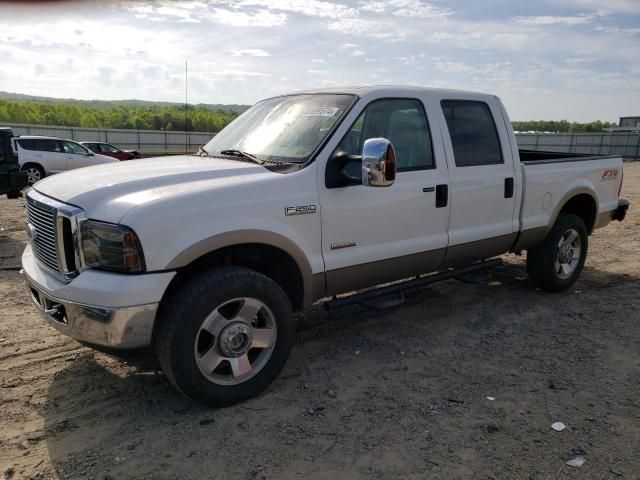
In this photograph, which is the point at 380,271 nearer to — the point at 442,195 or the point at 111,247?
the point at 442,195

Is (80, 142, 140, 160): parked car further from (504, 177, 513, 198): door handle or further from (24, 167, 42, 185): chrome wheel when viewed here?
(504, 177, 513, 198): door handle

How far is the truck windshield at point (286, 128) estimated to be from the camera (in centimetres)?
393

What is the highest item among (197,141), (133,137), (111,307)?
(111,307)

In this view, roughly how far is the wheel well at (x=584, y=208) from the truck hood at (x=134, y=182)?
3.98 m

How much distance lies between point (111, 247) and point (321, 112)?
189 centimetres

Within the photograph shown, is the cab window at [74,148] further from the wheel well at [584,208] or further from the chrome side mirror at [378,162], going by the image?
the chrome side mirror at [378,162]

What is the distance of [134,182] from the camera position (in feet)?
11.0

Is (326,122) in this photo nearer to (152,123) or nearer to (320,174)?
(320,174)

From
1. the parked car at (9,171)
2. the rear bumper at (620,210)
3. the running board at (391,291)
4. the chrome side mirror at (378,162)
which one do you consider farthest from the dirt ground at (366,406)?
the parked car at (9,171)

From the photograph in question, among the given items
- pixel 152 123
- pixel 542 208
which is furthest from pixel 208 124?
pixel 542 208

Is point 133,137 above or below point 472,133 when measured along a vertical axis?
below

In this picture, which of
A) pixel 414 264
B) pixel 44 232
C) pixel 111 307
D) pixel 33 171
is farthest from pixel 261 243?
pixel 33 171

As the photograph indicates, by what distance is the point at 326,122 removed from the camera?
398 centimetres

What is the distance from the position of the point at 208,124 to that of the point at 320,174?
6037 centimetres
